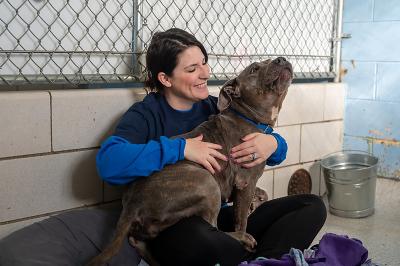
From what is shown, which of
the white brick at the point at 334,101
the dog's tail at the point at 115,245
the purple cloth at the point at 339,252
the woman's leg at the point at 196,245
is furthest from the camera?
the white brick at the point at 334,101

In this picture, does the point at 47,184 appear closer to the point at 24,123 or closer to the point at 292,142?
the point at 24,123

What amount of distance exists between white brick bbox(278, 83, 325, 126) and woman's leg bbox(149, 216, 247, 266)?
1.49m

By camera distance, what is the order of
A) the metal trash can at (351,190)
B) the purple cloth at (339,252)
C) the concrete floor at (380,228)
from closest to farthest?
the purple cloth at (339,252) < the concrete floor at (380,228) < the metal trash can at (351,190)

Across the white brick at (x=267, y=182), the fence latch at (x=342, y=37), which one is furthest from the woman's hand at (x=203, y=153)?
the fence latch at (x=342, y=37)

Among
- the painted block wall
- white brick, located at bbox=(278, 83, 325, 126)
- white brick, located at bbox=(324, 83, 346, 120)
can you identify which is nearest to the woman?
white brick, located at bbox=(278, 83, 325, 126)

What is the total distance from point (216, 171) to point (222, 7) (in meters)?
1.30

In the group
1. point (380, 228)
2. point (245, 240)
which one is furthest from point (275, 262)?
point (380, 228)

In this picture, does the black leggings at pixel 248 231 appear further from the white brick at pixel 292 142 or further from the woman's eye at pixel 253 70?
the white brick at pixel 292 142

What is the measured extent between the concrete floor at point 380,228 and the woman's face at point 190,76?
1190mm

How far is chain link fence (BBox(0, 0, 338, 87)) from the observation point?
6.81 feet

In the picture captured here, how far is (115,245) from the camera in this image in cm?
166

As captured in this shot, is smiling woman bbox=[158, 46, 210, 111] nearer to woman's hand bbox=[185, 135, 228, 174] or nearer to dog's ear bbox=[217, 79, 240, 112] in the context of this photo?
dog's ear bbox=[217, 79, 240, 112]

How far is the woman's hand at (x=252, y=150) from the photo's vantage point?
6.61 ft

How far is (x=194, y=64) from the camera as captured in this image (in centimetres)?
211
